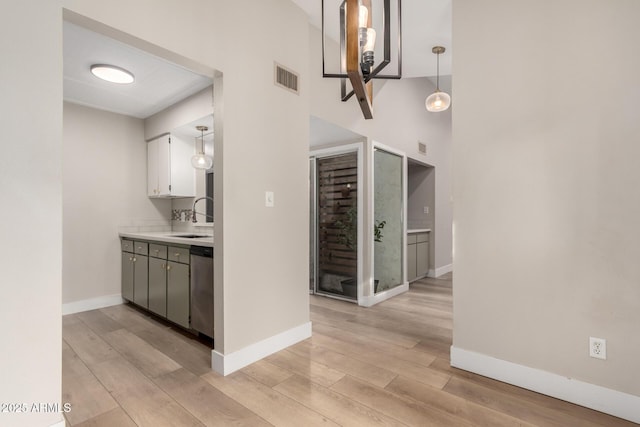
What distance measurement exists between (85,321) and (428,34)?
4495 millimetres

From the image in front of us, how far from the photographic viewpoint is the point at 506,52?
2.12 meters

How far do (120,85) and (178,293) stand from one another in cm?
213

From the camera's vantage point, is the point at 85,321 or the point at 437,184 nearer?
the point at 85,321

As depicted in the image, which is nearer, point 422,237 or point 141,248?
point 141,248

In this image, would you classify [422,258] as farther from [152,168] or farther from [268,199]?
[152,168]

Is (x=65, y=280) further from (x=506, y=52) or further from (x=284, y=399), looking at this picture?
(x=506, y=52)

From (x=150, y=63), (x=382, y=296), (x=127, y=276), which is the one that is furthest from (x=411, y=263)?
(x=150, y=63)

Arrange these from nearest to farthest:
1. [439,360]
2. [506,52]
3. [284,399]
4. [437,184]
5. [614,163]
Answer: [614,163] → [284,399] → [506,52] → [439,360] → [437,184]

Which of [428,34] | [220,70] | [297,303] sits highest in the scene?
[428,34]

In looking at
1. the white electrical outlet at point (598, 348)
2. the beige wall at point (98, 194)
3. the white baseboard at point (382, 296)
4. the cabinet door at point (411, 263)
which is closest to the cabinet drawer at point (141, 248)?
the beige wall at point (98, 194)

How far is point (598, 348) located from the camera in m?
1.83

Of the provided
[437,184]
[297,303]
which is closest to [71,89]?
[297,303]

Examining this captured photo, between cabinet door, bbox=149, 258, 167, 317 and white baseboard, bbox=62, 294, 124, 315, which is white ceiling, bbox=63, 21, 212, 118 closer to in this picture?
cabinet door, bbox=149, 258, 167, 317

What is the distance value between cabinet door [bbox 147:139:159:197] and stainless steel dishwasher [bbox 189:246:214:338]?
1.74 m
